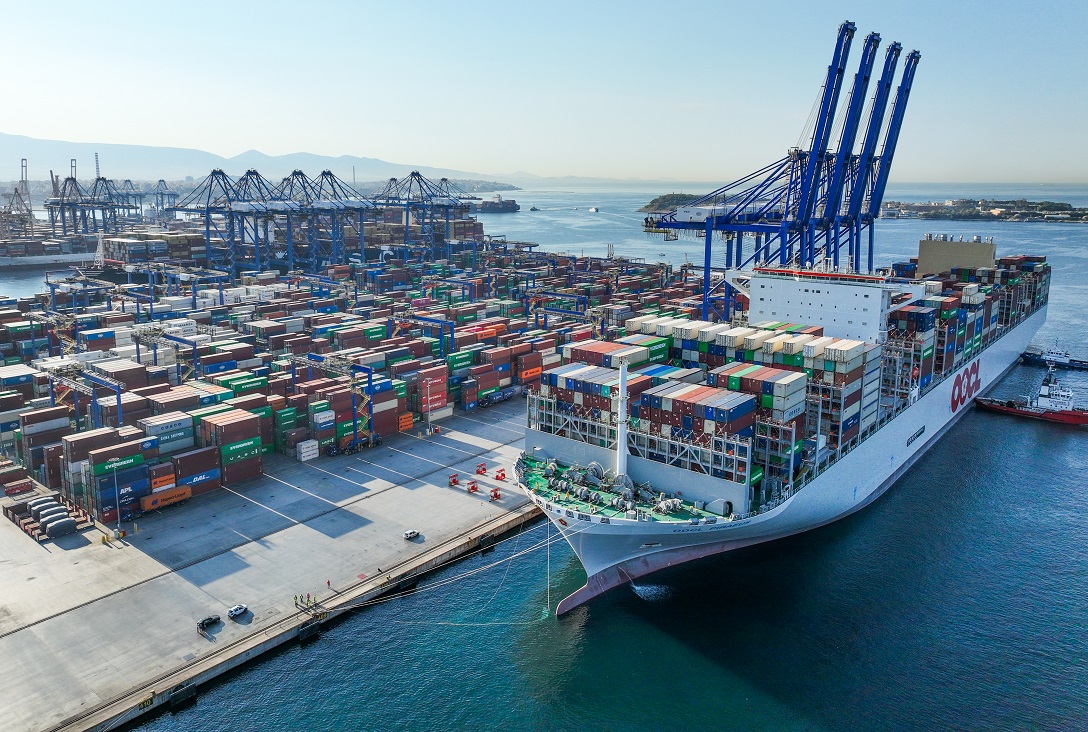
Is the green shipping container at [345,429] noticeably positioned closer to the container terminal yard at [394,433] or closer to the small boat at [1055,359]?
the container terminal yard at [394,433]

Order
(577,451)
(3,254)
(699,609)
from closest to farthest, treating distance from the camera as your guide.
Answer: (699,609), (577,451), (3,254)

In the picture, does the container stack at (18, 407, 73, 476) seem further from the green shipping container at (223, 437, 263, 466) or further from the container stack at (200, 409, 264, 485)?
the green shipping container at (223, 437, 263, 466)

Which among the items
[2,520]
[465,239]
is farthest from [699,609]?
[465,239]

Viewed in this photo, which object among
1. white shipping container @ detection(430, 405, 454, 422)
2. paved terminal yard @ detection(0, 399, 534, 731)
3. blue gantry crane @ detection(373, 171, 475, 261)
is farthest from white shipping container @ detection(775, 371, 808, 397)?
blue gantry crane @ detection(373, 171, 475, 261)

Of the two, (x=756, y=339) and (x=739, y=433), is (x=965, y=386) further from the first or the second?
(x=739, y=433)

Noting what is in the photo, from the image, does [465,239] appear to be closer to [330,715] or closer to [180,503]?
[180,503]

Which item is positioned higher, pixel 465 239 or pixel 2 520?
pixel 465 239
